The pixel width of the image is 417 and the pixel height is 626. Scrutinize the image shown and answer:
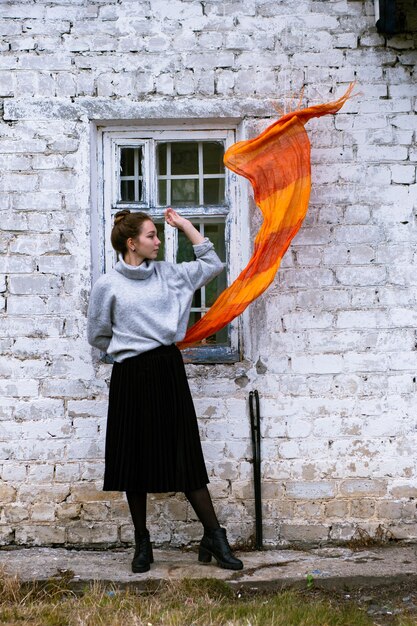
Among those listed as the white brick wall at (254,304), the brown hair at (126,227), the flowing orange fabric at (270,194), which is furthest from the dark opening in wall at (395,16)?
the brown hair at (126,227)

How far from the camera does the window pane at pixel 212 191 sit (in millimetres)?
5055

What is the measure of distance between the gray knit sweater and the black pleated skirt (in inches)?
3.9

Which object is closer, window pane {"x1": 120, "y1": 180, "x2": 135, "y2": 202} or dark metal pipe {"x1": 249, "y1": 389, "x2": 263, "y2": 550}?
dark metal pipe {"x1": 249, "y1": 389, "x2": 263, "y2": 550}

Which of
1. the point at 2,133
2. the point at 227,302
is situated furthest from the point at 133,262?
the point at 2,133

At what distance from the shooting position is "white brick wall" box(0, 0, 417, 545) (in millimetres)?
4797

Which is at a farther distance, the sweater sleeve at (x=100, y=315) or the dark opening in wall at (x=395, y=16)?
the dark opening in wall at (x=395, y=16)

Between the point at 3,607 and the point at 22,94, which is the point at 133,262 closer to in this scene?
the point at 22,94

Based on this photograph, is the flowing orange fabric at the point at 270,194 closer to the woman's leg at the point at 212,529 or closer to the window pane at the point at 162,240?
the window pane at the point at 162,240

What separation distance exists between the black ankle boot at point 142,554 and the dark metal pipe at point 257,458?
0.72 metres

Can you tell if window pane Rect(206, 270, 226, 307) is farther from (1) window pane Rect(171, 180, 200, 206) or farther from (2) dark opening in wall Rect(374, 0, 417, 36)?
(2) dark opening in wall Rect(374, 0, 417, 36)

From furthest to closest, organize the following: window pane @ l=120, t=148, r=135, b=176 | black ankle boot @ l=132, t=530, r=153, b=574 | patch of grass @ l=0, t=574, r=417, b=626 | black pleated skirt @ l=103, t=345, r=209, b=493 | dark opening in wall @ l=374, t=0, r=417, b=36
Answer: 1. window pane @ l=120, t=148, r=135, b=176
2. dark opening in wall @ l=374, t=0, r=417, b=36
3. black ankle boot @ l=132, t=530, r=153, b=574
4. black pleated skirt @ l=103, t=345, r=209, b=493
5. patch of grass @ l=0, t=574, r=417, b=626

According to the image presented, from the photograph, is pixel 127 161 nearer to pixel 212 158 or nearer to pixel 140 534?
pixel 212 158

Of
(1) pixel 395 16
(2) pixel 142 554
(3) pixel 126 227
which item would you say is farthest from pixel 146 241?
(1) pixel 395 16

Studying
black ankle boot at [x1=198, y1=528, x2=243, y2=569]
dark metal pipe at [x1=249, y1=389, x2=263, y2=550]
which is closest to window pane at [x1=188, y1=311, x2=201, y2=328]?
dark metal pipe at [x1=249, y1=389, x2=263, y2=550]
